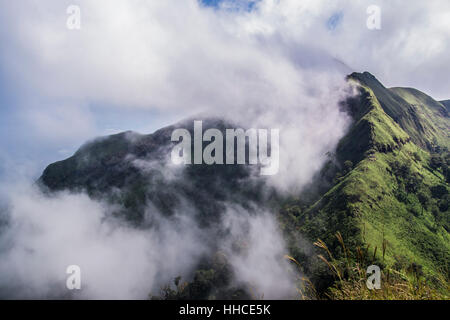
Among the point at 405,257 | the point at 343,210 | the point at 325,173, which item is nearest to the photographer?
the point at 405,257

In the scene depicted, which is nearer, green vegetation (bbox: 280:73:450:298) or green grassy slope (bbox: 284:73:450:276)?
green grassy slope (bbox: 284:73:450:276)

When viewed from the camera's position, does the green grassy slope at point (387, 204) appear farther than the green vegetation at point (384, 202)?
No

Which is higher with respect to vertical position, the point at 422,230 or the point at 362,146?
the point at 362,146

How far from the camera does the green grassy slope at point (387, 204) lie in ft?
341

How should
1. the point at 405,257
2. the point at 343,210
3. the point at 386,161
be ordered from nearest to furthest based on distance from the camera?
the point at 405,257
the point at 343,210
the point at 386,161

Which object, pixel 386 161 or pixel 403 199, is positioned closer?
pixel 403 199

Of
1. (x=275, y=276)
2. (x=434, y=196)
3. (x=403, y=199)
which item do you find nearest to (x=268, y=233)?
(x=275, y=276)

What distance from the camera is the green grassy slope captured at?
10406 centimetres

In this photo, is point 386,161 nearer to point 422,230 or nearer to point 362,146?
point 362,146

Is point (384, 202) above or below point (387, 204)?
above

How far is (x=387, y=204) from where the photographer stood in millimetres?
129875

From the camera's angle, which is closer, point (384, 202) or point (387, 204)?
point (387, 204)

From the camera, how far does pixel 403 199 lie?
133875 millimetres
